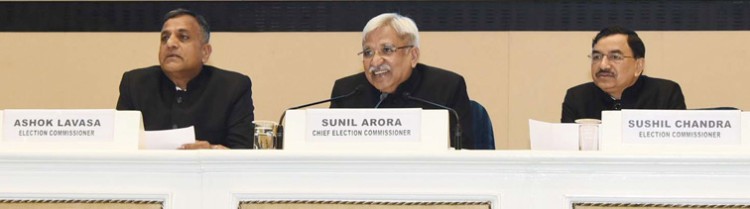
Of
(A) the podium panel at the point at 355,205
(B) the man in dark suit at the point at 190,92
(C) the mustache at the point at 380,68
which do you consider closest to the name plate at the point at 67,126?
(A) the podium panel at the point at 355,205

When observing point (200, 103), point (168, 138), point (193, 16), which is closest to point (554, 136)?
point (168, 138)

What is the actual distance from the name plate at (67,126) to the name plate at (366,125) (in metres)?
0.47

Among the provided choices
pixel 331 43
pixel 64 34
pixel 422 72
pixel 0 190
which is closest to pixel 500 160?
pixel 0 190

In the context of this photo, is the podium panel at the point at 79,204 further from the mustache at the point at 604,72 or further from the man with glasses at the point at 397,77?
the mustache at the point at 604,72

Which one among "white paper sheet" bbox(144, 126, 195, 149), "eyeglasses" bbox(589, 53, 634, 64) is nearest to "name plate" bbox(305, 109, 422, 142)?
"white paper sheet" bbox(144, 126, 195, 149)

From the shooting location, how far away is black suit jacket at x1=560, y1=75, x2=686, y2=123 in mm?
3627

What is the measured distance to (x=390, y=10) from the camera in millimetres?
4645

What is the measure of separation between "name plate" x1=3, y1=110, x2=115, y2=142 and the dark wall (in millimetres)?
2322

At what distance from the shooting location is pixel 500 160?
218cm

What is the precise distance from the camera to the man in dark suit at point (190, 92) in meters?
3.49

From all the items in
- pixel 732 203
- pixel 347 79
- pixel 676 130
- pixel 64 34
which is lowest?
pixel 732 203

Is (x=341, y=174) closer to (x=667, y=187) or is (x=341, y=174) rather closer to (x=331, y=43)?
(x=667, y=187)

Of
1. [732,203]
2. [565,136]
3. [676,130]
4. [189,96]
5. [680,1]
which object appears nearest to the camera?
[732,203]

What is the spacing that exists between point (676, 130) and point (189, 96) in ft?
5.96
